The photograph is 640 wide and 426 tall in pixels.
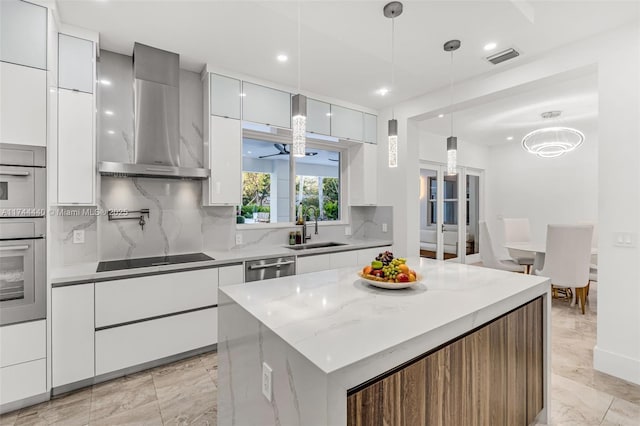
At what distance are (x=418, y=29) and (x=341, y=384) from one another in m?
2.55

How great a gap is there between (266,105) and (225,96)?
0.45 metres

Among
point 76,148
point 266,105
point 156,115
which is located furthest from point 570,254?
point 76,148

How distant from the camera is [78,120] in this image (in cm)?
242

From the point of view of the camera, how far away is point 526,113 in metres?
4.71

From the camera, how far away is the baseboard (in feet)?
7.70

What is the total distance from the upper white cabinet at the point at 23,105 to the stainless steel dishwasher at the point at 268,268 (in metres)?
1.77

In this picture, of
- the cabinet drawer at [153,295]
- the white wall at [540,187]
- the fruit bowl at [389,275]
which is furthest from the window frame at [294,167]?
the white wall at [540,187]

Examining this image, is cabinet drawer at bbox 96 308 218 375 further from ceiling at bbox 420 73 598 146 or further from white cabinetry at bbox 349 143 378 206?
ceiling at bbox 420 73 598 146

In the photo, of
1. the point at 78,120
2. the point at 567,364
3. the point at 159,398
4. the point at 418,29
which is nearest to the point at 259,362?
the point at 159,398

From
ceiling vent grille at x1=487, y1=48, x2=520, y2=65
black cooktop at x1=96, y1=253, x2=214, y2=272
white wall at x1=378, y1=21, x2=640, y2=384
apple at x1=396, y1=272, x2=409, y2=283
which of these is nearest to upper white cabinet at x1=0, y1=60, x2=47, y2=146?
black cooktop at x1=96, y1=253, x2=214, y2=272

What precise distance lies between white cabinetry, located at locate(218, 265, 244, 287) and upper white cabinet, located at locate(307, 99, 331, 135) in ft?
6.07

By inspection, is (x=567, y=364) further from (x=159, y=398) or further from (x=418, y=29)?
(x=159, y=398)

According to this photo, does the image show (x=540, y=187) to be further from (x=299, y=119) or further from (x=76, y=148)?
(x=76, y=148)

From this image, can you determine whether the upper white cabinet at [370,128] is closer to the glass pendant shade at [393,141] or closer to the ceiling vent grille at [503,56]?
the ceiling vent grille at [503,56]
